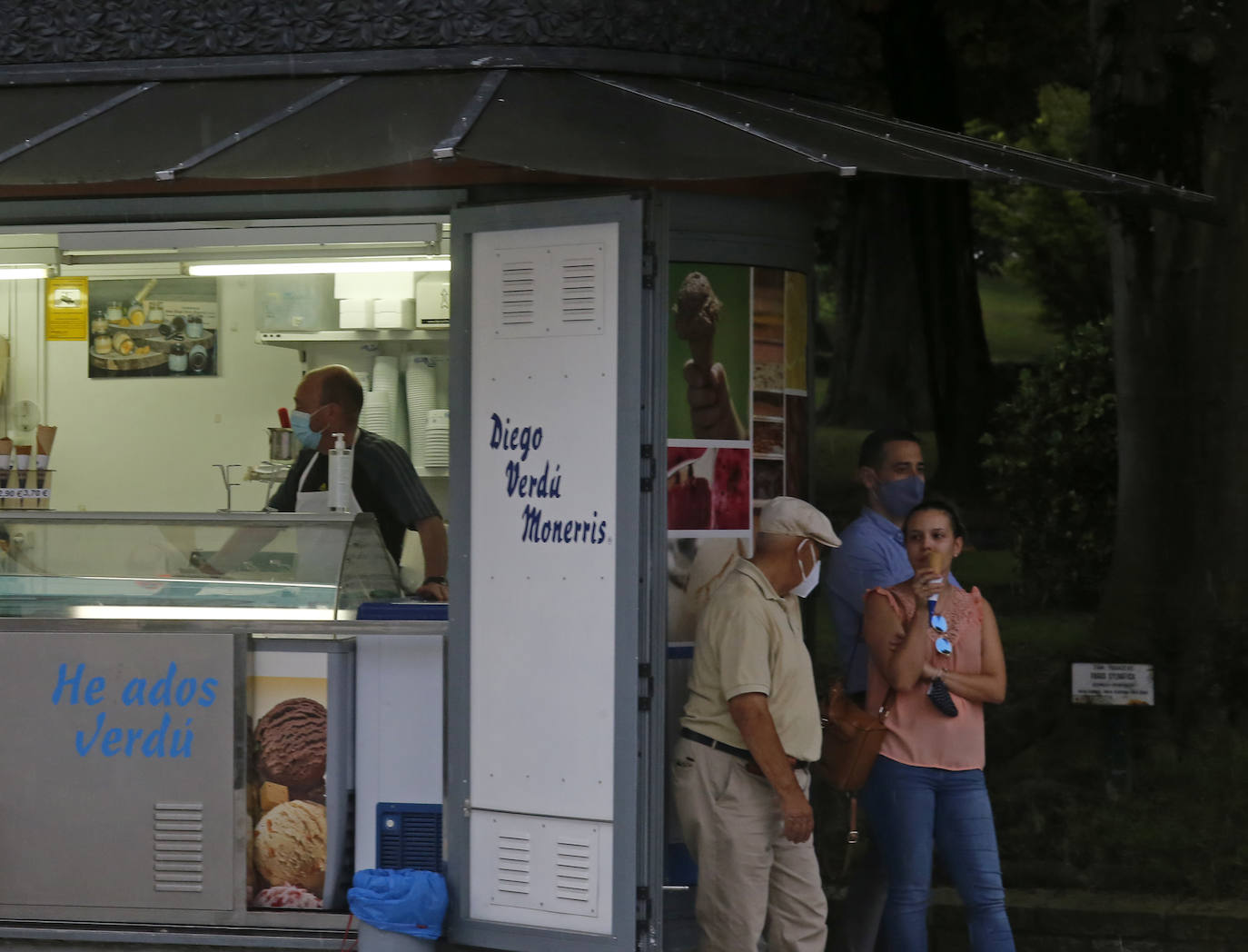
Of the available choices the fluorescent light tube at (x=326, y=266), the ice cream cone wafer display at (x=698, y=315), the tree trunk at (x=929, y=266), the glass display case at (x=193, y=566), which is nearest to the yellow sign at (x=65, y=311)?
the fluorescent light tube at (x=326, y=266)

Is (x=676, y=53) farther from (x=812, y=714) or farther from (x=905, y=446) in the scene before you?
(x=812, y=714)

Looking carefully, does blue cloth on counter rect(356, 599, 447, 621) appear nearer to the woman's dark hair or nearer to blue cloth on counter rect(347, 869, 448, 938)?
blue cloth on counter rect(347, 869, 448, 938)

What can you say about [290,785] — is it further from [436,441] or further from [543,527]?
[436,441]

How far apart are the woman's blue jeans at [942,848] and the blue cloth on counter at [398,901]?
158 cm

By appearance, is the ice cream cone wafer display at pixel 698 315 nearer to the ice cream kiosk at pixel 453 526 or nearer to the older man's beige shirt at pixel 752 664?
the ice cream kiosk at pixel 453 526

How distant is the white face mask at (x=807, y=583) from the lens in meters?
5.44

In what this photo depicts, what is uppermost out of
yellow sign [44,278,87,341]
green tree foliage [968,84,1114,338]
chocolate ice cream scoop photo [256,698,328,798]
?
green tree foliage [968,84,1114,338]

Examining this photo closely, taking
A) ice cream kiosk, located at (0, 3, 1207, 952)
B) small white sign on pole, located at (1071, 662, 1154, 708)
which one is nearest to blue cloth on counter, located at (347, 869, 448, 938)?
ice cream kiosk, located at (0, 3, 1207, 952)

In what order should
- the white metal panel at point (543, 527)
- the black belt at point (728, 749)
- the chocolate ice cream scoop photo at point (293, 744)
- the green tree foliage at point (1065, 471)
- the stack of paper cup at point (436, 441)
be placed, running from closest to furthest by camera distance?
the black belt at point (728, 749) < the white metal panel at point (543, 527) < the chocolate ice cream scoop photo at point (293, 744) < the stack of paper cup at point (436, 441) < the green tree foliage at point (1065, 471)

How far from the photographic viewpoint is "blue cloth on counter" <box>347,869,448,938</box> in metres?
5.38

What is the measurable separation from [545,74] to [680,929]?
3.05m

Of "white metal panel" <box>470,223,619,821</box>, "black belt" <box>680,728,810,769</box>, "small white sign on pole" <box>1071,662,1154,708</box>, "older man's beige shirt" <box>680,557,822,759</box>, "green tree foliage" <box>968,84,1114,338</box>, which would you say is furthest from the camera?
"green tree foliage" <box>968,84,1114,338</box>

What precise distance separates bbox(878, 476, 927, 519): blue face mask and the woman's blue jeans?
967mm

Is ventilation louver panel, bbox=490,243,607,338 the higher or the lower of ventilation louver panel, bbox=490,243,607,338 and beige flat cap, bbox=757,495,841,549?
the higher
